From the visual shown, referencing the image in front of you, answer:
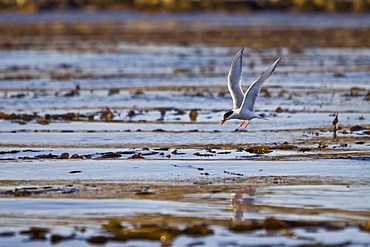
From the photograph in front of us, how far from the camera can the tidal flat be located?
669 cm

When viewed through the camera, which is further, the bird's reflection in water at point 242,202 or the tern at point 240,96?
the tern at point 240,96

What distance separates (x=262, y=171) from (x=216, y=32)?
32.5 meters

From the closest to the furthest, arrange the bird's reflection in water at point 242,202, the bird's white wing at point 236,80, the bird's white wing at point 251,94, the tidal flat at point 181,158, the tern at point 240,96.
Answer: the tidal flat at point 181,158
the bird's reflection in water at point 242,202
the bird's white wing at point 251,94
the tern at point 240,96
the bird's white wing at point 236,80

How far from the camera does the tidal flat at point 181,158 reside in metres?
6.69

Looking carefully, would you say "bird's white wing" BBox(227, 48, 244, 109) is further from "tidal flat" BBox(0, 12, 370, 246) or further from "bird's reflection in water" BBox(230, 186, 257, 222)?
"bird's reflection in water" BBox(230, 186, 257, 222)

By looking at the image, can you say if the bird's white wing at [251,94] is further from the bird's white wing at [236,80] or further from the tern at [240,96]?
the bird's white wing at [236,80]

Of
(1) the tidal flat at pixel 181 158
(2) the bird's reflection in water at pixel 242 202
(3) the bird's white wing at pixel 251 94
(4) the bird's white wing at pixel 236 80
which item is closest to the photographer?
(1) the tidal flat at pixel 181 158

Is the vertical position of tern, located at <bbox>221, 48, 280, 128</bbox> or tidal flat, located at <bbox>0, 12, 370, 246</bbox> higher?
tern, located at <bbox>221, 48, 280, 128</bbox>

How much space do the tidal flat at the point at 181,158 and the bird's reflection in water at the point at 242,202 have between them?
2cm

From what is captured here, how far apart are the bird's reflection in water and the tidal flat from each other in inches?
0.8

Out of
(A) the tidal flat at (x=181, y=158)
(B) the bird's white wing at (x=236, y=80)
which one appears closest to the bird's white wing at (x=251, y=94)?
(B) the bird's white wing at (x=236, y=80)

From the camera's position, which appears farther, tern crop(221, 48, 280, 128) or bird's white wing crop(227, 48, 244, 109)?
bird's white wing crop(227, 48, 244, 109)

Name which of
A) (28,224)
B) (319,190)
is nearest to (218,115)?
(319,190)

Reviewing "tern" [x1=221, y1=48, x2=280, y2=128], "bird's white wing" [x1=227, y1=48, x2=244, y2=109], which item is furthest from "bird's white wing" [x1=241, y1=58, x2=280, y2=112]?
"bird's white wing" [x1=227, y1=48, x2=244, y2=109]
